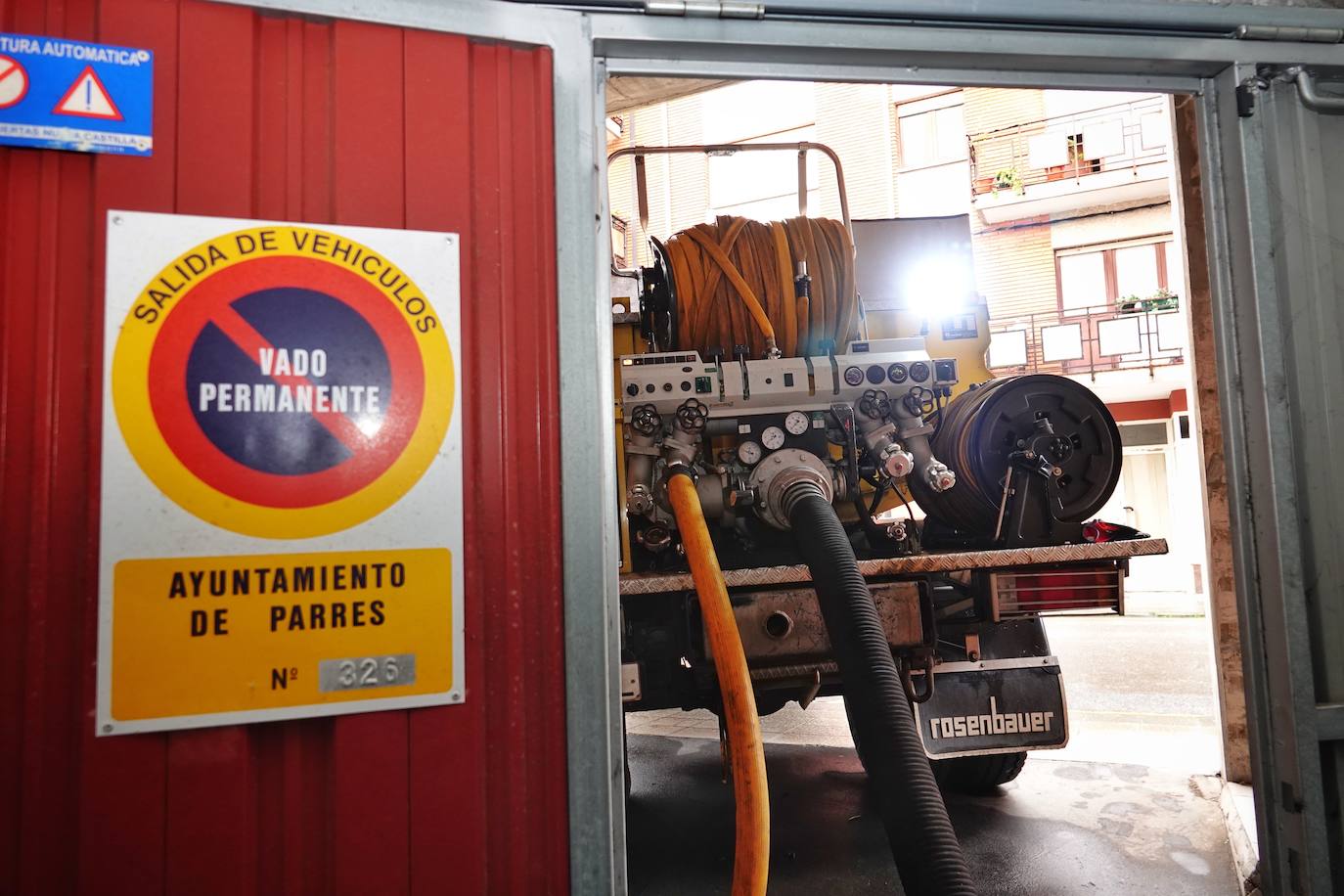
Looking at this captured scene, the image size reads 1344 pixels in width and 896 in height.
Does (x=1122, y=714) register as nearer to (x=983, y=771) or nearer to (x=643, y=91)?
(x=983, y=771)

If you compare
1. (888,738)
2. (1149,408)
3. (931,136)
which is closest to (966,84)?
(888,738)

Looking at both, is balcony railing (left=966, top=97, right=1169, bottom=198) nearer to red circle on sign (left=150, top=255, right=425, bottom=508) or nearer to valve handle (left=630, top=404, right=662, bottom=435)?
valve handle (left=630, top=404, right=662, bottom=435)

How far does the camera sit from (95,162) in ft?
5.49

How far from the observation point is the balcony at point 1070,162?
14.6 meters

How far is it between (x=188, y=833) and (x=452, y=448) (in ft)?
3.38

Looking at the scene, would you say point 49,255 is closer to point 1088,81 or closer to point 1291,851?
point 1088,81

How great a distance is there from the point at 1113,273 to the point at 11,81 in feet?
57.7

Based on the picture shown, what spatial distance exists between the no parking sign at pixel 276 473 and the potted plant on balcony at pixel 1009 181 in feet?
54.0

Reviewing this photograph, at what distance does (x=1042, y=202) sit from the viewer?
1548 cm

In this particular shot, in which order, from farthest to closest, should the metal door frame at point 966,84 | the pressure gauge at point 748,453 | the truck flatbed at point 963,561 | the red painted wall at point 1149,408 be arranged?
the red painted wall at point 1149,408 → the pressure gauge at point 748,453 → the truck flatbed at point 963,561 → the metal door frame at point 966,84

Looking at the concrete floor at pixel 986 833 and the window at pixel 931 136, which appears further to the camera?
the window at pixel 931 136

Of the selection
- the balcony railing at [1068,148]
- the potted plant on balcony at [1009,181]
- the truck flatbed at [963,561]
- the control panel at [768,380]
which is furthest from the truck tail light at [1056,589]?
the potted plant on balcony at [1009,181]

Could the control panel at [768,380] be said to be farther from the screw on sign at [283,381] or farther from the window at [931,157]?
the window at [931,157]

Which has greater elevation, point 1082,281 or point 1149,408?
point 1082,281
